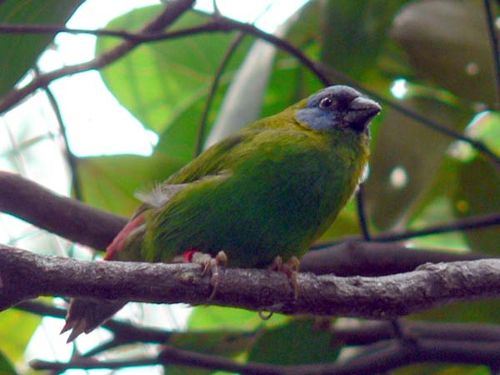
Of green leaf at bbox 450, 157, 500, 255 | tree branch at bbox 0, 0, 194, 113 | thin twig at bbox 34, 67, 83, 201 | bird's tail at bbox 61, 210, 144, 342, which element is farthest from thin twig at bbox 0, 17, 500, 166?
bird's tail at bbox 61, 210, 144, 342

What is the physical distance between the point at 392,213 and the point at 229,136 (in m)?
0.87

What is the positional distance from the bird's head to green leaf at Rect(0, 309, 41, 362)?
1.40 metres

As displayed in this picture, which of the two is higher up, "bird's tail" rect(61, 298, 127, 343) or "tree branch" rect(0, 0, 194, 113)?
"tree branch" rect(0, 0, 194, 113)

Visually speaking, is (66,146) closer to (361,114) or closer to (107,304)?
(107,304)

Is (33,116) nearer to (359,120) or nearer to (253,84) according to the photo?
(253,84)

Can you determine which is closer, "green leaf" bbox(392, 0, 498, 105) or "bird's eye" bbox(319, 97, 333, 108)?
"bird's eye" bbox(319, 97, 333, 108)

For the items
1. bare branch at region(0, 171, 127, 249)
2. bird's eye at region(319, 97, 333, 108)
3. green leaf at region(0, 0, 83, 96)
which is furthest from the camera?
bird's eye at region(319, 97, 333, 108)

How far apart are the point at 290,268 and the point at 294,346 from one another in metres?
0.80

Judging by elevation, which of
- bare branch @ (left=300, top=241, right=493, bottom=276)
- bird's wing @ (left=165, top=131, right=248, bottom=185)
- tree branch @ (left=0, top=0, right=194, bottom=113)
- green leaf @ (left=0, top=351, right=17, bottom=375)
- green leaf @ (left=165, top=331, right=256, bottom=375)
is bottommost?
Answer: green leaf @ (left=165, top=331, right=256, bottom=375)

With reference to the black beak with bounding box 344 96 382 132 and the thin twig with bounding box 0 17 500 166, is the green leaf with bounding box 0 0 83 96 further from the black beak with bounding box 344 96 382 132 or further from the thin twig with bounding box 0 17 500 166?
the black beak with bounding box 344 96 382 132

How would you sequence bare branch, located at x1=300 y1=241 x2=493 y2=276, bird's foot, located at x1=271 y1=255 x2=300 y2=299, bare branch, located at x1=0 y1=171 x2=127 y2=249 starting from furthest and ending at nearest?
bare branch, located at x1=300 y1=241 x2=493 y2=276, bare branch, located at x1=0 y1=171 x2=127 y2=249, bird's foot, located at x1=271 y1=255 x2=300 y2=299

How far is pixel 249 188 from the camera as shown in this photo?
3.16 metres

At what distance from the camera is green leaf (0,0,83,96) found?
9.49 feet

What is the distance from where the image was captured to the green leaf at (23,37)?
9.49 ft
